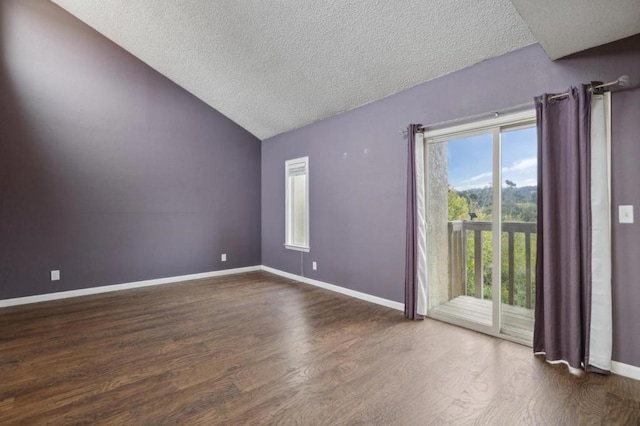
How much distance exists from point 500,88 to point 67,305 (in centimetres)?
→ 522

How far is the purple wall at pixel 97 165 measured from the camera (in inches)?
145

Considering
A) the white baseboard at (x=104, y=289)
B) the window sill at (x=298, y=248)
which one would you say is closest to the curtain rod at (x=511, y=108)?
the window sill at (x=298, y=248)

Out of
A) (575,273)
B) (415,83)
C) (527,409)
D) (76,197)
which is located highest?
(415,83)

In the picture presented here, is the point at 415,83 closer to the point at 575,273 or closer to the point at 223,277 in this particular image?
the point at 575,273

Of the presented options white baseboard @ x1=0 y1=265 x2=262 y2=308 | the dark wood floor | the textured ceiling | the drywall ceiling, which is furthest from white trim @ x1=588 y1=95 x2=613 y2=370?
white baseboard @ x1=0 y1=265 x2=262 y2=308

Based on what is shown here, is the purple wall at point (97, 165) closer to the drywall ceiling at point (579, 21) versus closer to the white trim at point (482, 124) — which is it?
the white trim at point (482, 124)

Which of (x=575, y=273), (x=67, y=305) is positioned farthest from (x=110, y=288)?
(x=575, y=273)

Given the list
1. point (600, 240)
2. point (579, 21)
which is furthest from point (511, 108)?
point (600, 240)

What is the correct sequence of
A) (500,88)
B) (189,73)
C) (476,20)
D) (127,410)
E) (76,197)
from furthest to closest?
1. (189,73)
2. (76,197)
3. (500,88)
4. (476,20)
5. (127,410)

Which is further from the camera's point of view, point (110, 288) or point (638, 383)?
point (110, 288)

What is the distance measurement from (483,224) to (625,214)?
3.85 feet

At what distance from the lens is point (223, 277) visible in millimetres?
5141

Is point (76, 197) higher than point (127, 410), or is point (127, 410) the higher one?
point (76, 197)

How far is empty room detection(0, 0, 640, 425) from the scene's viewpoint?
1970 mm
